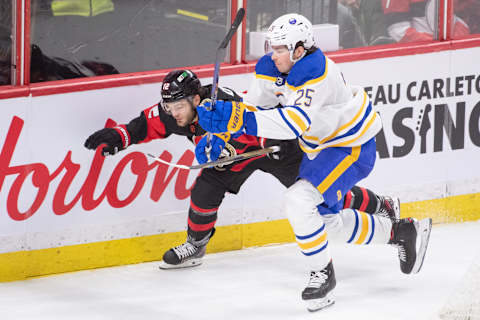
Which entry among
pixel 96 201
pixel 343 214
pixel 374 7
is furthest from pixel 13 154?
pixel 374 7

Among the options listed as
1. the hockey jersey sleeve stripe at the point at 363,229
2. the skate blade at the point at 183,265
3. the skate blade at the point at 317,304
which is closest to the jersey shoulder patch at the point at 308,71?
the hockey jersey sleeve stripe at the point at 363,229

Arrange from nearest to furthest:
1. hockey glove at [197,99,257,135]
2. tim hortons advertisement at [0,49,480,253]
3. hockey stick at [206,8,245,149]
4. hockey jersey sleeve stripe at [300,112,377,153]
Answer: hockey glove at [197,99,257,135] < hockey stick at [206,8,245,149] < hockey jersey sleeve stripe at [300,112,377,153] < tim hortons advertisement at [0,49,480,253]

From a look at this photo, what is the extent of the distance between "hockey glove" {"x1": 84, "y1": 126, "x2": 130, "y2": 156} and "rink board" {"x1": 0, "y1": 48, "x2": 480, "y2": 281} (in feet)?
0.46

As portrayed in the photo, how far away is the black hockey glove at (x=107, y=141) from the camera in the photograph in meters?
4.61

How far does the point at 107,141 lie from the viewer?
182 inches

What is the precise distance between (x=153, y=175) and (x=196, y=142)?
1.04 ft

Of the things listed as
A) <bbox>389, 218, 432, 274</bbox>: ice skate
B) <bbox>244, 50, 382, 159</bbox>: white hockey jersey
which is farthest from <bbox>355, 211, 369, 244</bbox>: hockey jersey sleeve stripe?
<bbox>244, 50, 382, 159</bbox>: white hockey jersey

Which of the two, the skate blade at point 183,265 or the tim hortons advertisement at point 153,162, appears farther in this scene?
the skate blade at point 183,265

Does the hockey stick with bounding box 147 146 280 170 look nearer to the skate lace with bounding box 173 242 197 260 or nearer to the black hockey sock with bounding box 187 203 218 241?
the black hockey sock with bounding box 187 203 218 241

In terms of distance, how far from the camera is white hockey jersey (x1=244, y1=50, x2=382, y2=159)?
413cm

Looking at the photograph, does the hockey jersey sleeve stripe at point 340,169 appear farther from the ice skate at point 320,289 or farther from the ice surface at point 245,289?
the ice surface at point 245,289

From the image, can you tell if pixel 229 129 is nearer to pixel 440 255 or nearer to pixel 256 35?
pixel 256 35

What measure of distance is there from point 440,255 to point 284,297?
3.19ft

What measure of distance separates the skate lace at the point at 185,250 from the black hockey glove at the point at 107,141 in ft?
1.83
